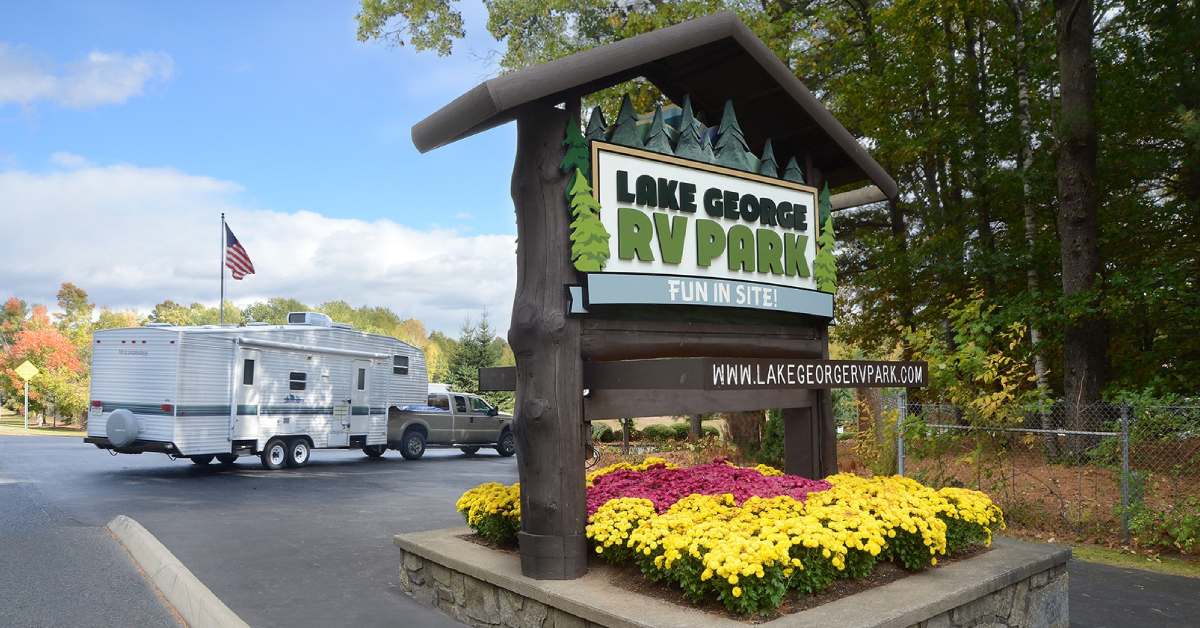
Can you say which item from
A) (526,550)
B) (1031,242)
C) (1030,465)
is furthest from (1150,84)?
(526,550)

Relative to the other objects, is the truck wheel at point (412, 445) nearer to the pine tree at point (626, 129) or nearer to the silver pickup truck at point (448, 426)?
the silver pickup truck at point (448, 426)

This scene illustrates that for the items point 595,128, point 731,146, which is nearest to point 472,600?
point 595,128

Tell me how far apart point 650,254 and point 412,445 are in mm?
16846

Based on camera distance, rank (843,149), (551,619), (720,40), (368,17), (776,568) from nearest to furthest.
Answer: (776,568) → (551,619) → (720,40) → (843,149) → (368,17)

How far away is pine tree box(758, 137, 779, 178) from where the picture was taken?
7.31 meters

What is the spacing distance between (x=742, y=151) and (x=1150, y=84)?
11.0m

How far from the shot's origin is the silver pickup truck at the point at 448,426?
70.1 feet

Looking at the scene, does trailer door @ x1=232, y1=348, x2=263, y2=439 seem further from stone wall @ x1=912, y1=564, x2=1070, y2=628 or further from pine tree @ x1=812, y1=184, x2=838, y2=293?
stone wall @ x1=912, y1=564, x2=1070, y2=628

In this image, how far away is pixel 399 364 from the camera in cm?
2141

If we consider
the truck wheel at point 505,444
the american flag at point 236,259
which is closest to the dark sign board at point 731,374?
the truck wheel at point 505,444

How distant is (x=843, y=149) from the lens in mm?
7703

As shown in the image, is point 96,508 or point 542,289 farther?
point 96,508

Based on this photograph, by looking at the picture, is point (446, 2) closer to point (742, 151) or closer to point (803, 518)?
point (742, 151)

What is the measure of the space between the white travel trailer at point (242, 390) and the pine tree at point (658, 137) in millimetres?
12371
